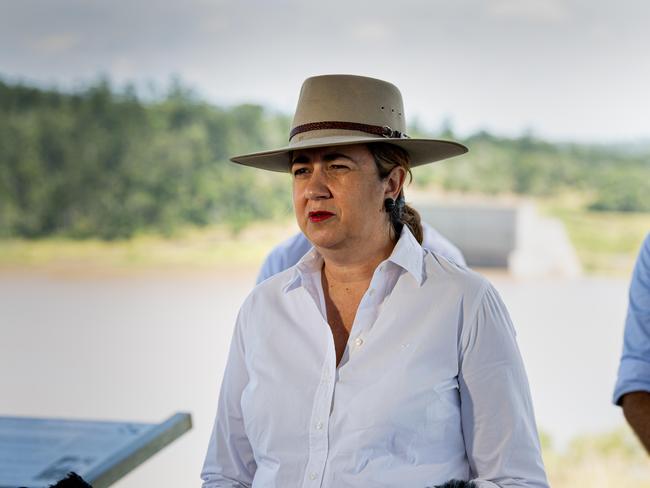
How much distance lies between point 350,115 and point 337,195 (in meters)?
0.16

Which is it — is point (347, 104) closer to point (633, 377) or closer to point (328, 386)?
point (328, 386)

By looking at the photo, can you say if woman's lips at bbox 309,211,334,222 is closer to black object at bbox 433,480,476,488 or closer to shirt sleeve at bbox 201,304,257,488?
shirt sleeve at bbox 201,304,257,488

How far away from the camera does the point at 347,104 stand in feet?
4.76

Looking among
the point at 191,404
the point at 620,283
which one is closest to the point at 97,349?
the point at 191,404

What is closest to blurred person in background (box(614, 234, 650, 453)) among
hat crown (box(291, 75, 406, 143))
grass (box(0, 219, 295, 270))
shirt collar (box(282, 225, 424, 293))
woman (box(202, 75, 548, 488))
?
woman (box(202, 75, 548, 488))

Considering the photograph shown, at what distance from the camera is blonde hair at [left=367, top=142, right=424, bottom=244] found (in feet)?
4.74

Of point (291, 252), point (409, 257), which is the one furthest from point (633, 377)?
point (291, 252)

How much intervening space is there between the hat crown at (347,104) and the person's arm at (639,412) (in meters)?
0.70

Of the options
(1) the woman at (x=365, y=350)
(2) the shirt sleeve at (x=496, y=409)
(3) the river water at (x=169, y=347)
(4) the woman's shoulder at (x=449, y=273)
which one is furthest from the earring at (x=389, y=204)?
(3) the river water at (x=169, y=347)

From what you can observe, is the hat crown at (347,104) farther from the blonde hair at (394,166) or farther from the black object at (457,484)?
the black object at (457,484)

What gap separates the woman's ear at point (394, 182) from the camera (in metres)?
1.47

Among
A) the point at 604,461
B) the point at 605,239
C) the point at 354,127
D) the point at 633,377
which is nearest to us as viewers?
the point at 354,127

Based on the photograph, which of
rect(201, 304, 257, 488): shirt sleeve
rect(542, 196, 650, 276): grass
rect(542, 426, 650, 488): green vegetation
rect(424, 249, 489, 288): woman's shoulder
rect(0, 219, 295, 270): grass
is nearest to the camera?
rect(424, 249, 489, 288): woman's shoulder

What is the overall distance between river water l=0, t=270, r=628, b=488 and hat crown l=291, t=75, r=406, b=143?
11.1 feet
